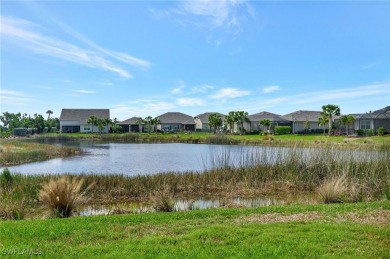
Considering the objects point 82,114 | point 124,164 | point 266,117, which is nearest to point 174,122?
point 82,114

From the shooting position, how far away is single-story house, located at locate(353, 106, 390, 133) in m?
49.2

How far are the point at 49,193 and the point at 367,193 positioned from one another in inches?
412

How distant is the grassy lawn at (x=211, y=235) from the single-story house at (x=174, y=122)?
2976 inches

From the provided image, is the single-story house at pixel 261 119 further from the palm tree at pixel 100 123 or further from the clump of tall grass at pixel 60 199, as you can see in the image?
the clump of tall grass at pixel 60 199

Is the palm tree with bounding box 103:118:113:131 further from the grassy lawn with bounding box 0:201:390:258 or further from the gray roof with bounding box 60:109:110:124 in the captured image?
the grassy lawn with bounding box 0:201:390:258

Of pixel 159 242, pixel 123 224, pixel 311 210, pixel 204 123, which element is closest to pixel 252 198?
pixel 311 210

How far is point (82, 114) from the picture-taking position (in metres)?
85.1

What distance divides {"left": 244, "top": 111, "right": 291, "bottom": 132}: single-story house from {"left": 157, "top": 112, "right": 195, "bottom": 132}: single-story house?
1717 centimetres

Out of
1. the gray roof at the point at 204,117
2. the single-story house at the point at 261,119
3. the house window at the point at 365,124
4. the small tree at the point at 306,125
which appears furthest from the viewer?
the gray roof at the point at 204,117

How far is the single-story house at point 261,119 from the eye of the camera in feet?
221

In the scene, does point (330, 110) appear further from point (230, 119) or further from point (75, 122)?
point (75, 122)

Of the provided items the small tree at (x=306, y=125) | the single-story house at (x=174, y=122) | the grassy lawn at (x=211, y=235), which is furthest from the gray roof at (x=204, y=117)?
the grassy lawn at (x=211, y=235)

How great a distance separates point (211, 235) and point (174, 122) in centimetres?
7943

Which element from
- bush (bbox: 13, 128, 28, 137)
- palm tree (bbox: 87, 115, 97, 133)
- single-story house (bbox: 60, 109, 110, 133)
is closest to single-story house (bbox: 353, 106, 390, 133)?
palm tree (bbox: 87, 115, 97, 133)
